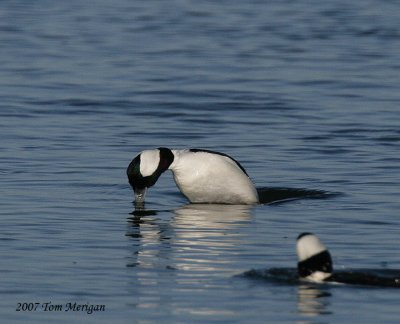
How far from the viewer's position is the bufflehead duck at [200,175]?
16297 mm

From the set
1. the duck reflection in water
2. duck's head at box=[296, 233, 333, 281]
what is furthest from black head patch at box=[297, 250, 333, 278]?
the duck reflection in water

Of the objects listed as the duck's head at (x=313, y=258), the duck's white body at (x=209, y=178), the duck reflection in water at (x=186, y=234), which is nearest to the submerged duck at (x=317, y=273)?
the duck's head at (x=313, y=258)

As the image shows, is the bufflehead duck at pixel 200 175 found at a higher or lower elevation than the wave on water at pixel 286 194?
higher

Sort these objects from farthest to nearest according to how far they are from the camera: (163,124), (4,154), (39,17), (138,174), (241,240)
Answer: (39,17) → (163,124) → (4,154) → (138,174) → (241,240)

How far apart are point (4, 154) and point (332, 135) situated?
4738mm

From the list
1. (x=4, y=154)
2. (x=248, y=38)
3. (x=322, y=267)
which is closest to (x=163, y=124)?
(x=4, y=154)

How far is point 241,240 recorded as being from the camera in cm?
1397

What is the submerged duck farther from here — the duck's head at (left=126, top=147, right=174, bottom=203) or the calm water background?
the duck's head at (left=126, top=147, right=174, bottom=203)

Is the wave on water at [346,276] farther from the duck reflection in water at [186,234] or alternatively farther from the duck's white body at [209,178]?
the duck's white body at [209,178]

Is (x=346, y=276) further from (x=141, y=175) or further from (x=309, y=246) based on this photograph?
(x=141, y=175)

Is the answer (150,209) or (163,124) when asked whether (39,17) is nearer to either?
(163,124)

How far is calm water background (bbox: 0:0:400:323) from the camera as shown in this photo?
37.7 feet

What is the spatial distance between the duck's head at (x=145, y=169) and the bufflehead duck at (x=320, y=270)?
→ 455cm

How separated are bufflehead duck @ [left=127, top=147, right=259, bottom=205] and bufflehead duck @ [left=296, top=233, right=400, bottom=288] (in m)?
4.58
